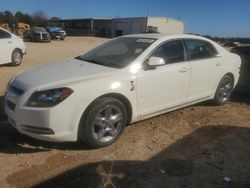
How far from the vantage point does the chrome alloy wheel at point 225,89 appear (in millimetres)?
6965

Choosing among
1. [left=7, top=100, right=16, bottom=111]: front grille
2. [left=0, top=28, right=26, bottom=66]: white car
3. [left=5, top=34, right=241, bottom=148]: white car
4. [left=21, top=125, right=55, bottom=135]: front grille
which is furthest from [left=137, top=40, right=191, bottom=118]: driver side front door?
[left=0, top=28, right=26, bottom=66]: white car

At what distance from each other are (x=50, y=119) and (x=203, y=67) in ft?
10.5

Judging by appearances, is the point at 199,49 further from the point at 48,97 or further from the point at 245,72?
the point at 48,97

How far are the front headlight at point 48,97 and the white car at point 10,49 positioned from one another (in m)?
8.20

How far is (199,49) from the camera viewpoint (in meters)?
6.32

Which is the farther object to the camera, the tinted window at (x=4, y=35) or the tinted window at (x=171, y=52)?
the tinted window at (x=4, y=35)

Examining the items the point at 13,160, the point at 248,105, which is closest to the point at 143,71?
the point at 13,160

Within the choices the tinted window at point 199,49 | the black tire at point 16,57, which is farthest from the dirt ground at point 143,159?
the black tire at point 16,57

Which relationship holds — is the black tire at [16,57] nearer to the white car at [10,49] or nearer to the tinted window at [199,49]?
the white car at [10,49]

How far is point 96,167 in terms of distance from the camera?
4207 mm

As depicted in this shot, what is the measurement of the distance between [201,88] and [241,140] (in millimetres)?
1345

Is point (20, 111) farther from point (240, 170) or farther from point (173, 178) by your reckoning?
point (240, 170)

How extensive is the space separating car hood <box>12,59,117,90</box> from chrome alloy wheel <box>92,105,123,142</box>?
1.67 feet

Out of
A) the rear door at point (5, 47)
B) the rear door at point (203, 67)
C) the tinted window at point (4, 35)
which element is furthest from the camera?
the tinted window at point (4, 35)
